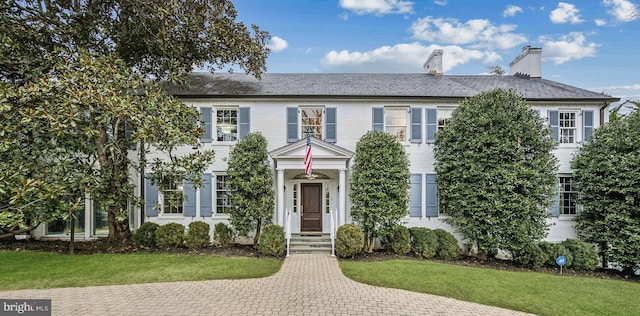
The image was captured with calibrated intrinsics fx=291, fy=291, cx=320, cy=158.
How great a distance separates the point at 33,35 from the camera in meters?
8.07

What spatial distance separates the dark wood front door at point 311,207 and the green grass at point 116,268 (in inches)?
118

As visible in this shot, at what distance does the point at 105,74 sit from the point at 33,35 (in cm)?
324

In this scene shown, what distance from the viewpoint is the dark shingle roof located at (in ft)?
36.9

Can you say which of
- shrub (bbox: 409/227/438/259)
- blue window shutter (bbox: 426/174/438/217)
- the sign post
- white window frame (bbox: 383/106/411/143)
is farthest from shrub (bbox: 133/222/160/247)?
the sign post

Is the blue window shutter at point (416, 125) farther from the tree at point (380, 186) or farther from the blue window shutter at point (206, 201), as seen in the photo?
the blue window shutter at point (206, 201)

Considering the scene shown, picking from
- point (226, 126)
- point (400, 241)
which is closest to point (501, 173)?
point (400, 241)

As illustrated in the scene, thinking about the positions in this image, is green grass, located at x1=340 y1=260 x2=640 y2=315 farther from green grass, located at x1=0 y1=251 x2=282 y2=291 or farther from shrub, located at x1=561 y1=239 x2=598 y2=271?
green grass, located at x1=0 y1=251 x2=282 y2=291

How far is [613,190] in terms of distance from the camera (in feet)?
30.5

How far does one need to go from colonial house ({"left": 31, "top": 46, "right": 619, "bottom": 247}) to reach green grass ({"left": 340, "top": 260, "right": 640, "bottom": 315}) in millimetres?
3346

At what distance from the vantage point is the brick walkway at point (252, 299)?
5090 millimetres

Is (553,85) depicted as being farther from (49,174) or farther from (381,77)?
(49,174)

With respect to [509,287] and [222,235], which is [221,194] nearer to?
[222,235]

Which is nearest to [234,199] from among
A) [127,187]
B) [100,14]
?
[127,187]

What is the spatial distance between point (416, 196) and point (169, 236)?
9093mm
